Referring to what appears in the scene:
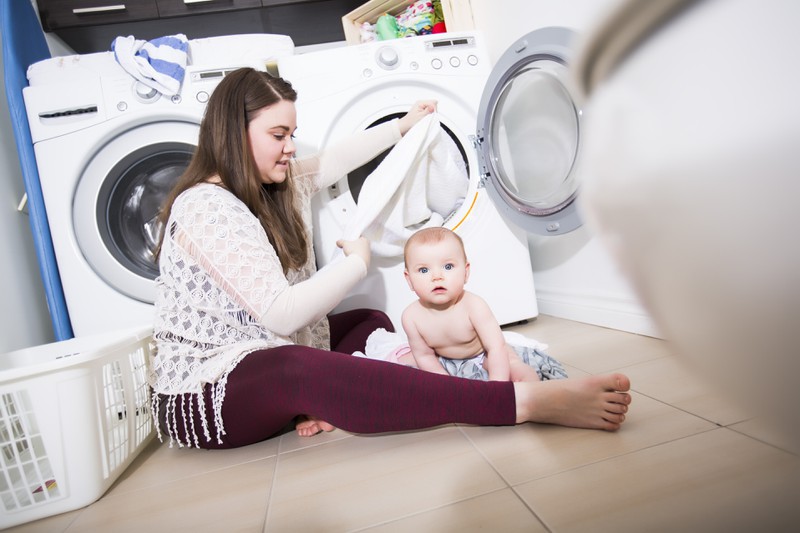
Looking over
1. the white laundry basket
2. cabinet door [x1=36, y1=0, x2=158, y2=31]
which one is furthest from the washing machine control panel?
cabinet door [x1=36, y1=0, x2=158, y2=31]

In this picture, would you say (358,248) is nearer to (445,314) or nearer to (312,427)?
(445,314)

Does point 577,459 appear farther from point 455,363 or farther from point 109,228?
point 109,228

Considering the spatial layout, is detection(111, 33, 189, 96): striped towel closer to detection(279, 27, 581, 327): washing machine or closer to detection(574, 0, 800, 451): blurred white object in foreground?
detection(279, 27, 581, 327): washing machine

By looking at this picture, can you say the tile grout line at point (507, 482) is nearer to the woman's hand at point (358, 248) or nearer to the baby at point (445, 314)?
the baby at point (445, 314)

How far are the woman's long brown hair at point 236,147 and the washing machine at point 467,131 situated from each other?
0.91 feet

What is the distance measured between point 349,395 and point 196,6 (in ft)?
5.89

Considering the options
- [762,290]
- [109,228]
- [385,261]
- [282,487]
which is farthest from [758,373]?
[109,228]

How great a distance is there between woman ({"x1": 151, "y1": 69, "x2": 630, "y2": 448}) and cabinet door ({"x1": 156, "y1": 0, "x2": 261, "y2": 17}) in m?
1.11

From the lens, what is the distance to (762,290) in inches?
6.6

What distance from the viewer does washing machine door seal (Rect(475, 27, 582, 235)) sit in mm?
1033

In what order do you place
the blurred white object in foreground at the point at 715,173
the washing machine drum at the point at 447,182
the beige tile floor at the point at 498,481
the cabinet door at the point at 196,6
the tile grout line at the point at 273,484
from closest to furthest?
the blurred white object in foreground at the point at 715,173
the beige tile floor at the point at 498,481
the tile grout line at the point at 273,484
the washing machine drum at the point at 447,182
the cabinet door at the point at 196,6

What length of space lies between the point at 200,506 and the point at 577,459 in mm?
539

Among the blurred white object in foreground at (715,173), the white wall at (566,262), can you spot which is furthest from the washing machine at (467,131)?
the blurred white object in foreground at (715,173)

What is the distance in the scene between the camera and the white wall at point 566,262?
1.10 meters
